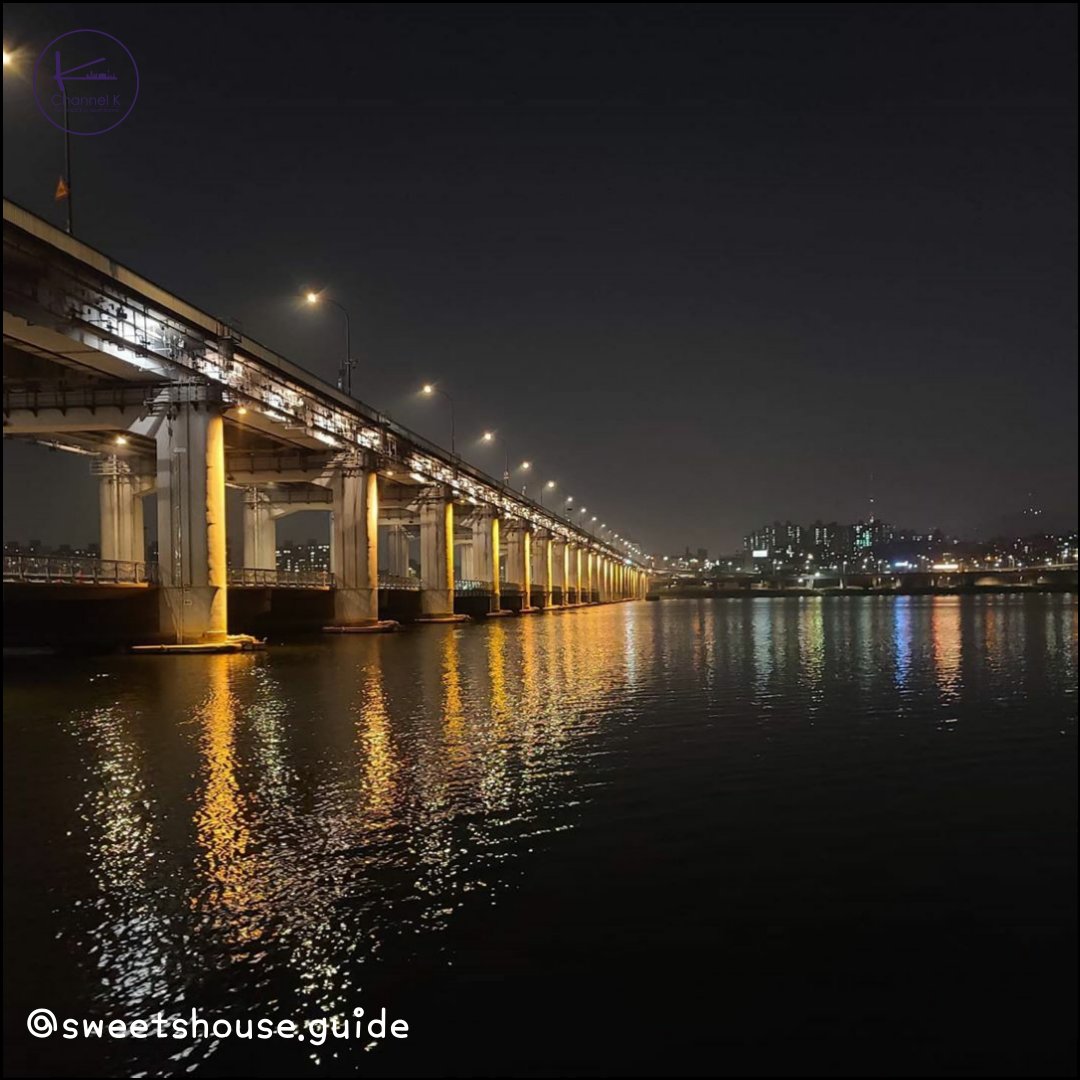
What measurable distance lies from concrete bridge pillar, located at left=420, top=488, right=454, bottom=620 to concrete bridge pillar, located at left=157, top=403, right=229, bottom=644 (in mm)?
38412

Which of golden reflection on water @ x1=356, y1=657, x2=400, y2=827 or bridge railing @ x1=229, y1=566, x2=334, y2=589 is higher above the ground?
bridge railing @ x1=229, y1=566, x2=334, y2=589

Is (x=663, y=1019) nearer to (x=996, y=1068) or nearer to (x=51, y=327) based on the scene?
(x=996, y=1068)

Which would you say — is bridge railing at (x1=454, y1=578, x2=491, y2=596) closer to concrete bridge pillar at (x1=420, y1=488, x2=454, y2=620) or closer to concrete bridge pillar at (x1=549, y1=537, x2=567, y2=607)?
concrete bridge pillar at (x1=420, y1=488, x2=454, y2=620)

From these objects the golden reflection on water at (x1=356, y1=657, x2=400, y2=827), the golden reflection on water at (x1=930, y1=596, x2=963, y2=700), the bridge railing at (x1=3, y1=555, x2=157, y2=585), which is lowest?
the golden reflection on water at (x1=930, y1=596, x2=963, y2=700)

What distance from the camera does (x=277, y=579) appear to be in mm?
57812

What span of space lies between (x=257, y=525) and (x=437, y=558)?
17.3 metres

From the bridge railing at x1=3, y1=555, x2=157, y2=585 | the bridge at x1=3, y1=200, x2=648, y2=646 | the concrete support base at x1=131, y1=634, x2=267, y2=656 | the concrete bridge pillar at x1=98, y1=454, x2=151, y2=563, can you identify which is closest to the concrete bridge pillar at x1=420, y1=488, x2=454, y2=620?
the bridge at x1=3, y1=200, x2=648, y2=646

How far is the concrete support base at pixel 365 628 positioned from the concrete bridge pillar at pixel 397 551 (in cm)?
7297

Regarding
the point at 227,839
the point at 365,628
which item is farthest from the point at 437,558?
the point at 227,839

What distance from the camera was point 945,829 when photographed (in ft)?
33.1

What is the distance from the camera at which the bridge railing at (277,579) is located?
5168 cm

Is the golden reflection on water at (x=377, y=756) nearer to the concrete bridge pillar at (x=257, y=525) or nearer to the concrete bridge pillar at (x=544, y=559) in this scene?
the concrete bridge pillar at (x=257, y=525)

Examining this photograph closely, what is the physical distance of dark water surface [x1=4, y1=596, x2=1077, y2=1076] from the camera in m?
5.79

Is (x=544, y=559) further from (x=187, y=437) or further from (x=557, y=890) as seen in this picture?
(x=557, y=890)
